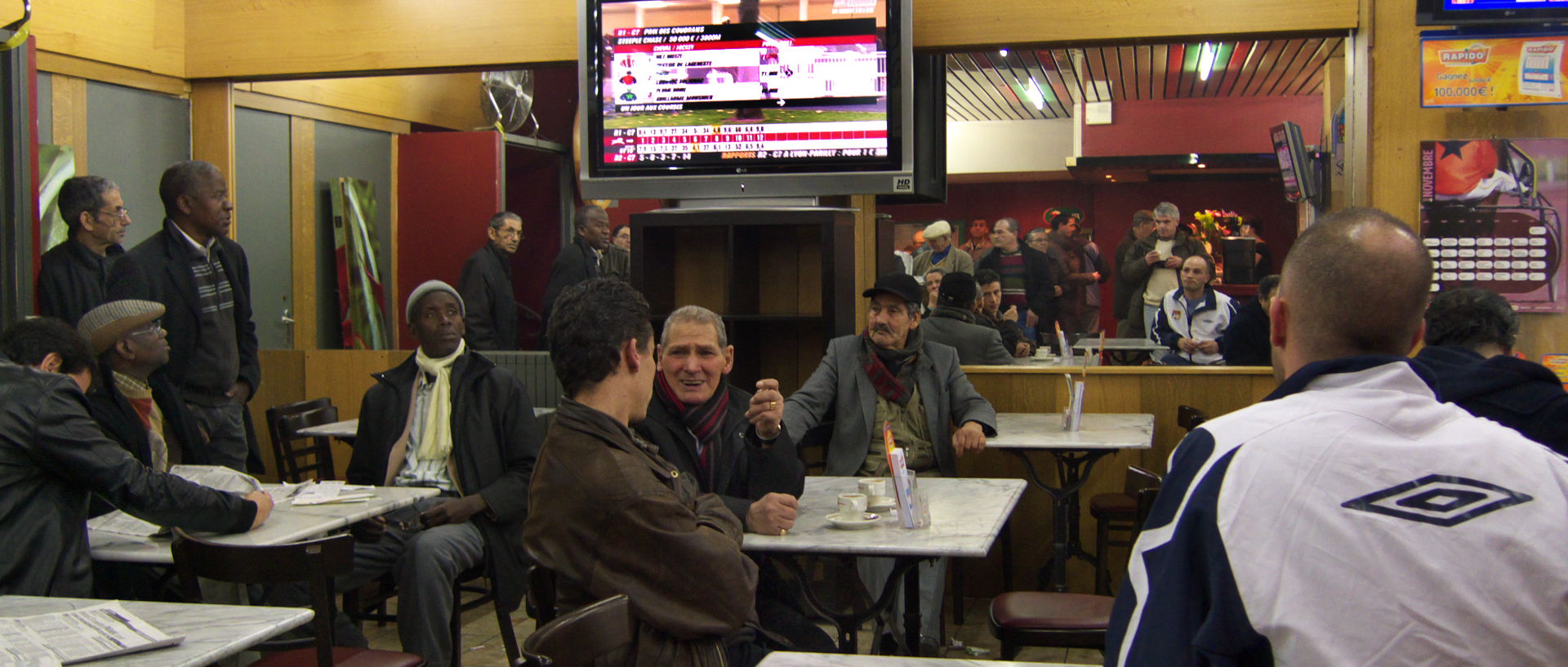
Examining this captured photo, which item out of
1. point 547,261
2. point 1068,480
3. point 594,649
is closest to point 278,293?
point 547,261

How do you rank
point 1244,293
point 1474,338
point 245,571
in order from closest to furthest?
1. point 245,571
2. point 1474,338
3. point 1244,293

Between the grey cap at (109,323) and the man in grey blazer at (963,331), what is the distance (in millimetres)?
3283

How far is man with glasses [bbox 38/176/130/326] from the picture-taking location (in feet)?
16.1

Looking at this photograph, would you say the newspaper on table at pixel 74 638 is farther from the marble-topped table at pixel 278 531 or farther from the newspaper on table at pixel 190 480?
the newspaper on table at pixel 190 480

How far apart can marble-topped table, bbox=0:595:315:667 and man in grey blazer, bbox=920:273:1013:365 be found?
144 inches

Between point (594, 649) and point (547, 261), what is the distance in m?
8.59

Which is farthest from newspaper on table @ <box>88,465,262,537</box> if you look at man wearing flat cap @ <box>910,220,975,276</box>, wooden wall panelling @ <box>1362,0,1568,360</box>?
man wearing flat cap @ <box>910,220,975,276</box>

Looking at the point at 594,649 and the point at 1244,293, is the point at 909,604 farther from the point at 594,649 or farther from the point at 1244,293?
the point at 1244,293

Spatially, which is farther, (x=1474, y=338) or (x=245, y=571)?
(x=1474, y=338)

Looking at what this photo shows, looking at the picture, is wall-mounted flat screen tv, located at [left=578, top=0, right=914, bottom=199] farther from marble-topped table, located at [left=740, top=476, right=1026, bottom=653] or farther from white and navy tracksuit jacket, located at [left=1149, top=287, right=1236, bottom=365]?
white and navy tracksuit jacket, located at [left=1149, top=287, right=1236, bottom=365]

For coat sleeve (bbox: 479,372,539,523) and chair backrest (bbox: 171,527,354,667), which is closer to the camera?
chair backrest (bbox: 171,527,354,667)

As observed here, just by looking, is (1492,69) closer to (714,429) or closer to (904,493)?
(904,493)

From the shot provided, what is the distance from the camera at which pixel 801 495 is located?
352 centimetres

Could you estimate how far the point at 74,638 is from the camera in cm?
212
